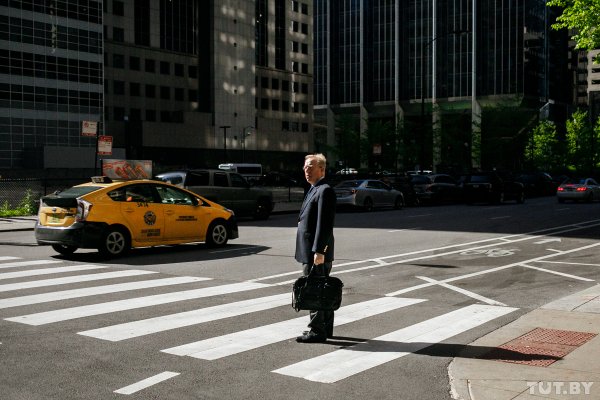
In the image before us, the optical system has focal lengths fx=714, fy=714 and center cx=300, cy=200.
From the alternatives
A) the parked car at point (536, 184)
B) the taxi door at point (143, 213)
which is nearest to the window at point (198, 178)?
the taxi door at point (143, 213)

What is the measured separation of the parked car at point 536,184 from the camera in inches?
1940

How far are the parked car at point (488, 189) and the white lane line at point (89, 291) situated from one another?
94.8 feet

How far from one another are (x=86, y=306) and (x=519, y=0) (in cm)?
10747

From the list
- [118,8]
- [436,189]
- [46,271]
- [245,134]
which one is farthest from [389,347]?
[245,134]

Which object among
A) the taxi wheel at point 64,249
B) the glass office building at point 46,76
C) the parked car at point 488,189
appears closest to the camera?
the taxi wheel at point 64,249

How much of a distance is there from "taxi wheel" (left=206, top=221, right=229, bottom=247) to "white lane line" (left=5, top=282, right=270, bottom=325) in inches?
206

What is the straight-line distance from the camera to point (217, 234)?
16.7 metres

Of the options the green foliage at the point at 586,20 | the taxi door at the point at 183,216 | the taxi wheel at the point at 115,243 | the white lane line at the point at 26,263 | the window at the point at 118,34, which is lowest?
the white lane line at the point at 26,263

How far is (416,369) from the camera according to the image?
6.46m

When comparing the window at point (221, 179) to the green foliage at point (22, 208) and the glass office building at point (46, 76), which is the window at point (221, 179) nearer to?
the green foliage at point (22, 208)

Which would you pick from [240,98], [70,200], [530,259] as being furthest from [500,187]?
[240,98]

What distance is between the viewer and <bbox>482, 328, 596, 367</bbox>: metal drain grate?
6637 mm

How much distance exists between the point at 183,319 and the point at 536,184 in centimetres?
4527

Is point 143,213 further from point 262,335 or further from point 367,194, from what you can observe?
point 367,194
